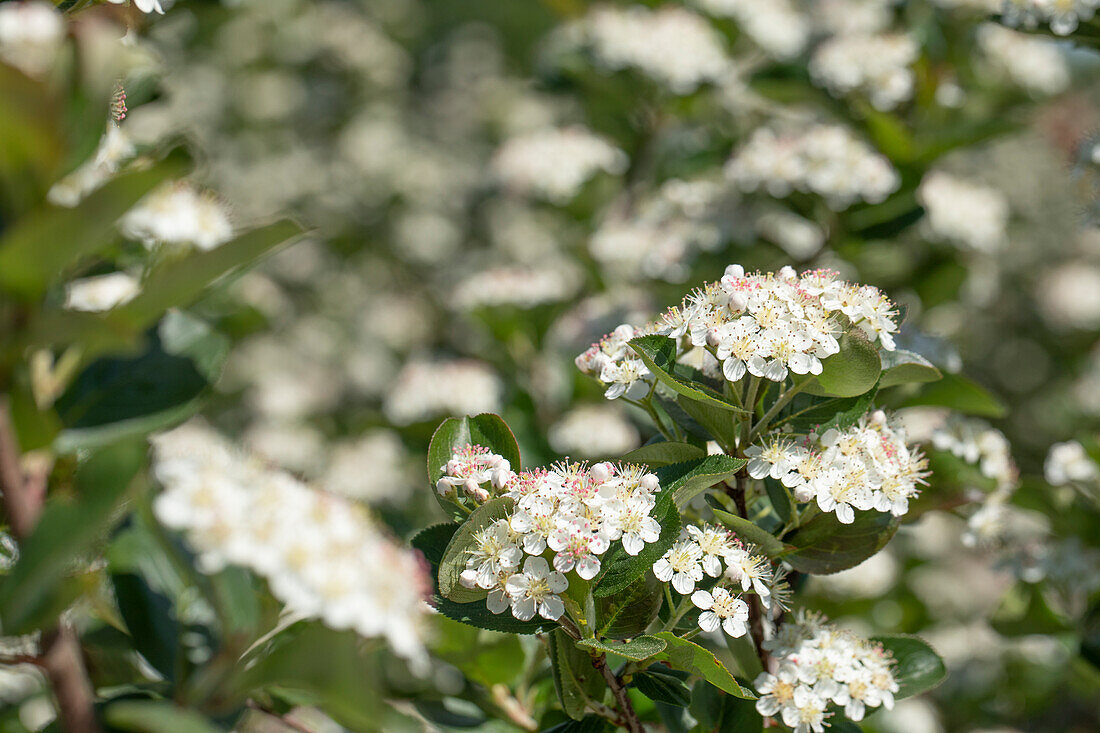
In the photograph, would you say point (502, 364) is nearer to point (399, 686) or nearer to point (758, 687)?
point (399, 686)

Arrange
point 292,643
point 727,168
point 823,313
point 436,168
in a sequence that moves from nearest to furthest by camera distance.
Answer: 1. point 292,643
2. point 823,313
3. point 727,168
4. point 436,168

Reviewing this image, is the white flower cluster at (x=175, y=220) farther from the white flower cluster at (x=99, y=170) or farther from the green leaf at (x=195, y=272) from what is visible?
the green leaf at (x=195, y=272)

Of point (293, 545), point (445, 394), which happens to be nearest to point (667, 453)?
point (293, 545)

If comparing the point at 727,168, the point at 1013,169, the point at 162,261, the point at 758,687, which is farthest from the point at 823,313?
the point at 1013,169

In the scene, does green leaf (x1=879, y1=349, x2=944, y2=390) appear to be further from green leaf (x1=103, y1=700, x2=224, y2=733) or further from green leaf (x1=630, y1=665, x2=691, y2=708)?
green leaf (x1=103, y1=700, x2=224, y2=733)

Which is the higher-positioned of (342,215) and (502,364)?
(502,364)
